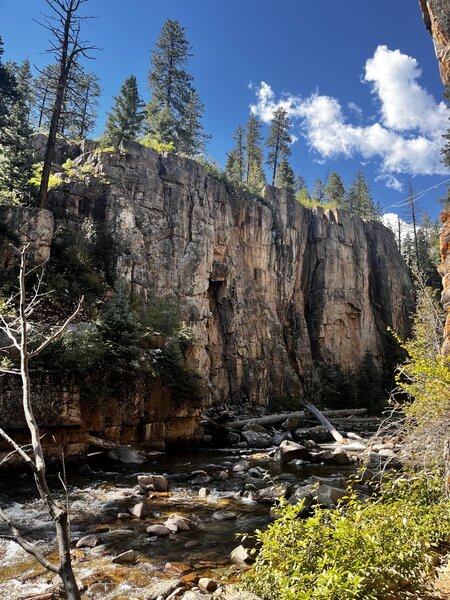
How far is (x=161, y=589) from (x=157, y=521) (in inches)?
123

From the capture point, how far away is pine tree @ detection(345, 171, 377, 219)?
56.0 metres

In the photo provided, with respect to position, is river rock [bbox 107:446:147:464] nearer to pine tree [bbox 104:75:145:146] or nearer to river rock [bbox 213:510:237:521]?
river rock [bbox 213:510:237:521]

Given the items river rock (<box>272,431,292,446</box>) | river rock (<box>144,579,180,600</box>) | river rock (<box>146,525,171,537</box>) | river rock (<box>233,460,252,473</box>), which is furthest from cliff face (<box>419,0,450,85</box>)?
river rock (<box>272,431,292,446</box>)

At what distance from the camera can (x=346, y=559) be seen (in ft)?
13.0

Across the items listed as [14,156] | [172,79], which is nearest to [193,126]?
[172,79]

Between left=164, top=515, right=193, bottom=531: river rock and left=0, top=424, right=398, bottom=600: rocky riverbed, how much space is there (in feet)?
0.07

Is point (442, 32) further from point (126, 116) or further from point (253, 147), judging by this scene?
point (253, 147)

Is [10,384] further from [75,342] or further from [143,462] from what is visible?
[143,462]

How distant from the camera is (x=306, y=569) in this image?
3.95 m

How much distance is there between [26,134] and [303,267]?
27.9 m

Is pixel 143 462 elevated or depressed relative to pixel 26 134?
depressed

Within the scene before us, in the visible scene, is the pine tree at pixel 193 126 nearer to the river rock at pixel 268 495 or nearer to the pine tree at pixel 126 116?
the pine tree at pixel 126 116

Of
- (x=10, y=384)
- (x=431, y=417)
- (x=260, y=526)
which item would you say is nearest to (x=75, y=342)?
(x=10, y=384)

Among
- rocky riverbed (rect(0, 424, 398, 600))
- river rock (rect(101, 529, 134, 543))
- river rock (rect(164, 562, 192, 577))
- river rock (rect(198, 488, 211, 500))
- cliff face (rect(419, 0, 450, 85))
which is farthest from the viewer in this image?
river rock (rect(198, 488, 211, 500))
